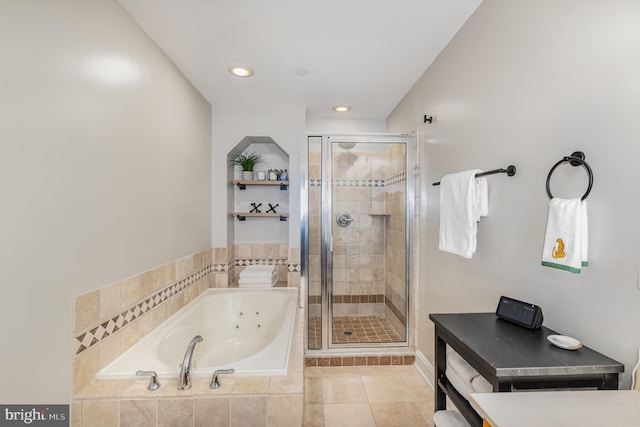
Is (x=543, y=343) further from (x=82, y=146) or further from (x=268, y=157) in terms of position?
(x=268, y=157)

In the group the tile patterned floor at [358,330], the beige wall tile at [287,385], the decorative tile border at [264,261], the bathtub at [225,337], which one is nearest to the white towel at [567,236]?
the beige wall tile at [287,385]

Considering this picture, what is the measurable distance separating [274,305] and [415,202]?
1.62 meters

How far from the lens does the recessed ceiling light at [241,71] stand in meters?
2.26

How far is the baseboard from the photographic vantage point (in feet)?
7.50

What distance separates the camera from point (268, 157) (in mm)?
3410

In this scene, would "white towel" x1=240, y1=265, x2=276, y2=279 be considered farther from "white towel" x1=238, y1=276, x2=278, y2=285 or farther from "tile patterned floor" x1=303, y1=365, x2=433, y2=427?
"tile patterned floor" x1=303, y1=365, x2=433, y2=427

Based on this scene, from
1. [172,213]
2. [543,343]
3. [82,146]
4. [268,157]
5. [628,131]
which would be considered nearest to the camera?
[628,131]

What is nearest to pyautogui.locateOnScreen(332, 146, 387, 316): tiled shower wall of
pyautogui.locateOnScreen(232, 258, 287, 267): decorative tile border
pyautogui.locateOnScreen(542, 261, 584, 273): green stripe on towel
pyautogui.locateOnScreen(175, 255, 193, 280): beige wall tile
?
pyautogui.locateOnScreen(232, 258, 287, 267): decorative tile border

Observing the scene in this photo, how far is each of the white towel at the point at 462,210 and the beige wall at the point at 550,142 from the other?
7 cm

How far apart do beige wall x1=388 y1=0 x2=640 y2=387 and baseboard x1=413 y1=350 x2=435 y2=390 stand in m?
0.65

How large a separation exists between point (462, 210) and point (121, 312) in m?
1.95

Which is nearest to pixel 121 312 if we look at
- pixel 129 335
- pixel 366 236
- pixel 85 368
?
pixel 129 335

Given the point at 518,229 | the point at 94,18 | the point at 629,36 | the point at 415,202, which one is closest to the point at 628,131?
the point at 629,36

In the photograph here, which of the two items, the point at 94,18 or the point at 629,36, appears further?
the point at 94,18
